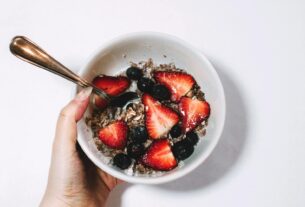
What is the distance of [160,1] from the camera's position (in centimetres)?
88

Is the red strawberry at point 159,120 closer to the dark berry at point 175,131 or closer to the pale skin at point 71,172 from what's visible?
the dark berry at point 175,131

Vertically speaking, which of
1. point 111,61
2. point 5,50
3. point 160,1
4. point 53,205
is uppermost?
point 160,1

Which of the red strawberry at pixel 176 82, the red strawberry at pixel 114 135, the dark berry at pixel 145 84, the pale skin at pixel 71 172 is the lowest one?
the pale skin at pixel 71 172

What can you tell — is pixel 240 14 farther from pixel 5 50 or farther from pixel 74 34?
pixel 5 50

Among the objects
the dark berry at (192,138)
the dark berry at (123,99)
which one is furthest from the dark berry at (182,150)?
the dark berry at (123,99)

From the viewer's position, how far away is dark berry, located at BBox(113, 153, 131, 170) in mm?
750

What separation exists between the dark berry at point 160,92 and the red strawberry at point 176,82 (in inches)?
0.5

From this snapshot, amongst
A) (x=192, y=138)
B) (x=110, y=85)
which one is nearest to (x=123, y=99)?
(x=110, y=85)

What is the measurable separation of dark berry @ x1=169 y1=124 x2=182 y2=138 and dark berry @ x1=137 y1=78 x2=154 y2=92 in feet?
0.26

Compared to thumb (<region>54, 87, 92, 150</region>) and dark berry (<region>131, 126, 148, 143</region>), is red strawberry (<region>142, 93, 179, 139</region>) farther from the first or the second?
thumb (<region>54, 87, 92, 150</region>)

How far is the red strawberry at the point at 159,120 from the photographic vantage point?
771 millimetres

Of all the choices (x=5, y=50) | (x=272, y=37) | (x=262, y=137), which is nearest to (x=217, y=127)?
(x=262, y=137)

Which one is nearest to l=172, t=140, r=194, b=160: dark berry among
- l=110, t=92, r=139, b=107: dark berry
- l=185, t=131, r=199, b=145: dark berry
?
l=185, t=131, r=199, b=145: dark berry

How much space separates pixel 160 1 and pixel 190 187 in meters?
0.35
